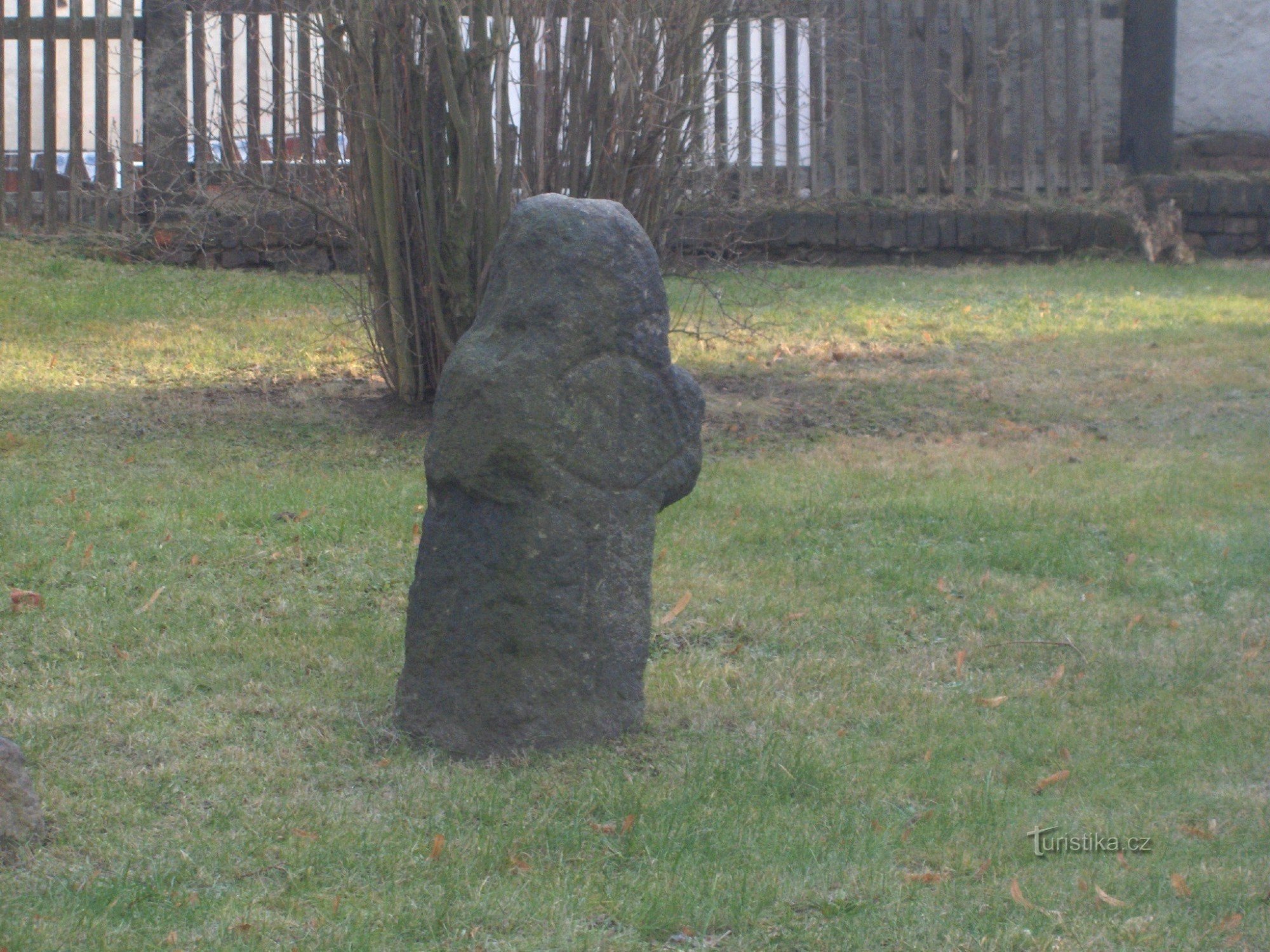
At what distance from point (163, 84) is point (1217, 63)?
9888mm

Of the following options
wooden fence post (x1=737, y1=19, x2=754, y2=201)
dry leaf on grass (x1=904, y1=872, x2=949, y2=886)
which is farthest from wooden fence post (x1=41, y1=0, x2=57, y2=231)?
dry leaf on grass (x1=904, y1=872, x2=949, y2=886)

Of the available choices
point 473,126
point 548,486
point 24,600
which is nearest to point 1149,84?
point 473,126

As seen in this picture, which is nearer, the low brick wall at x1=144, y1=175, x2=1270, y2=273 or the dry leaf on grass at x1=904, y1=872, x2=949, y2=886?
the dry leaf on grass at x1=904, y1=872, x2=949, y2=886

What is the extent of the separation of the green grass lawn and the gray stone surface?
0.23 feet

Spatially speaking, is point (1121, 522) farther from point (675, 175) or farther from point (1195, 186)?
point (1195, 186)

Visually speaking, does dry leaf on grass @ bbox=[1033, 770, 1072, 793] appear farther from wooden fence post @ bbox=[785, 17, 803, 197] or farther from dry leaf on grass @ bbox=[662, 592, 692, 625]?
wooden fence post @ bbox=[785, 17, 803, 197]

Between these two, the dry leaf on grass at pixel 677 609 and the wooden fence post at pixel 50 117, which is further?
the wooden fence post at pixel 50 117

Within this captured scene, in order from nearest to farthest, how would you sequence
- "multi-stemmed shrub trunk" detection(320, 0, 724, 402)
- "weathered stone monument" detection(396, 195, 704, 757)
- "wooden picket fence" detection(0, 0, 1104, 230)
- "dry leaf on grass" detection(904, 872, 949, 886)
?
1. "dry leaf on grass" detection(904, 872, 949, 886)
2. "weathered stone monument" detection(396, 195, 704, 757)
3. "multi-stemmed shrub trunk" detection(320, 0, 724, 402)
4. "wooden picket fence" detection(0, 0, 1104, 230)

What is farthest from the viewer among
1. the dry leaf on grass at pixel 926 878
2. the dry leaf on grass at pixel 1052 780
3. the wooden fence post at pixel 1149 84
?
the wooden fence post at pixel 1149 84

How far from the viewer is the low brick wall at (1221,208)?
13539mm

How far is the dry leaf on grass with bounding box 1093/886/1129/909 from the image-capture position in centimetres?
340

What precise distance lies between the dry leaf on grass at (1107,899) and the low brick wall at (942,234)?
9566 mm

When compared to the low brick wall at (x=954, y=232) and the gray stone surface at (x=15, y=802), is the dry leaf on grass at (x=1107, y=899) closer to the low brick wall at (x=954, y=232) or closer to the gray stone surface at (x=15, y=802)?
the gray stone surface at (x=15, y=802)

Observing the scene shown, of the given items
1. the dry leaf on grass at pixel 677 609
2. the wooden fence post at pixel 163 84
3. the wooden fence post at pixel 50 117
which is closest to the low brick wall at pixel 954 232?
the wooden fence post at pixel 163 84
